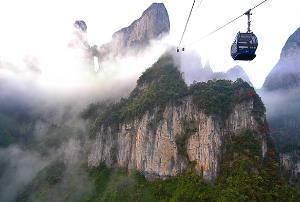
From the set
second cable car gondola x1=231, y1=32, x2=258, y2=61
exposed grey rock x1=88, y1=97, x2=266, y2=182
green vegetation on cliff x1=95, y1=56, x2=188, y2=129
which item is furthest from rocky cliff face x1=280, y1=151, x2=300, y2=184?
second cable car gondola x1=231, y1=32, x2=258, y2=61

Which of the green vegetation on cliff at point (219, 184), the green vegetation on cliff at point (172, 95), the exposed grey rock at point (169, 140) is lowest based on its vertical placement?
the green vegetation on cliff at point (219, 184)

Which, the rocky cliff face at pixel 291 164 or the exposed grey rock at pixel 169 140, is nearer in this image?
the exposed grey rock at pixel 169 140

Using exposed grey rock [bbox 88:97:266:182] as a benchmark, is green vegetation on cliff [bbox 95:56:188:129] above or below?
above

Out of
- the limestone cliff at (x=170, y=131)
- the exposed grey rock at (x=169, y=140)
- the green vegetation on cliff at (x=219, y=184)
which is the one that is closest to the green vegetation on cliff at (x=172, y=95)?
the limestone cliff at (x=170, y=131)

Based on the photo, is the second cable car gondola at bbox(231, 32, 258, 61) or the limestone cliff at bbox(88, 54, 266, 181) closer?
the second cable car gondola at bbox(231, 32, 258, 61)

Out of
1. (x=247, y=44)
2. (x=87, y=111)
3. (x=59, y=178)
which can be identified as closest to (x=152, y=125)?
(x=59, y=178)

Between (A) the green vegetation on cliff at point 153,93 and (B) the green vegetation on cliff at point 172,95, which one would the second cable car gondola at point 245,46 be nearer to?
(B) the green vegetation on cliff at point 172,95

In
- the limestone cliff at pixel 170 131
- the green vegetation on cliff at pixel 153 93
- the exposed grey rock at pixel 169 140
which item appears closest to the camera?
the exposed grey rock at pixel 169 140

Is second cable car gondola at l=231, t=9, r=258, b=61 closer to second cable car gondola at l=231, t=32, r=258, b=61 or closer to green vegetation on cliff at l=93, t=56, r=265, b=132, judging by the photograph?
second cable car gondola at l=231, t=32, r=258, b=61

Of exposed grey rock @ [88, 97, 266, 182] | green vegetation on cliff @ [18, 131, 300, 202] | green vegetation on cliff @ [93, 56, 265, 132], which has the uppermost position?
green vegetation on cliff @ [93, 56, 265, 132]
